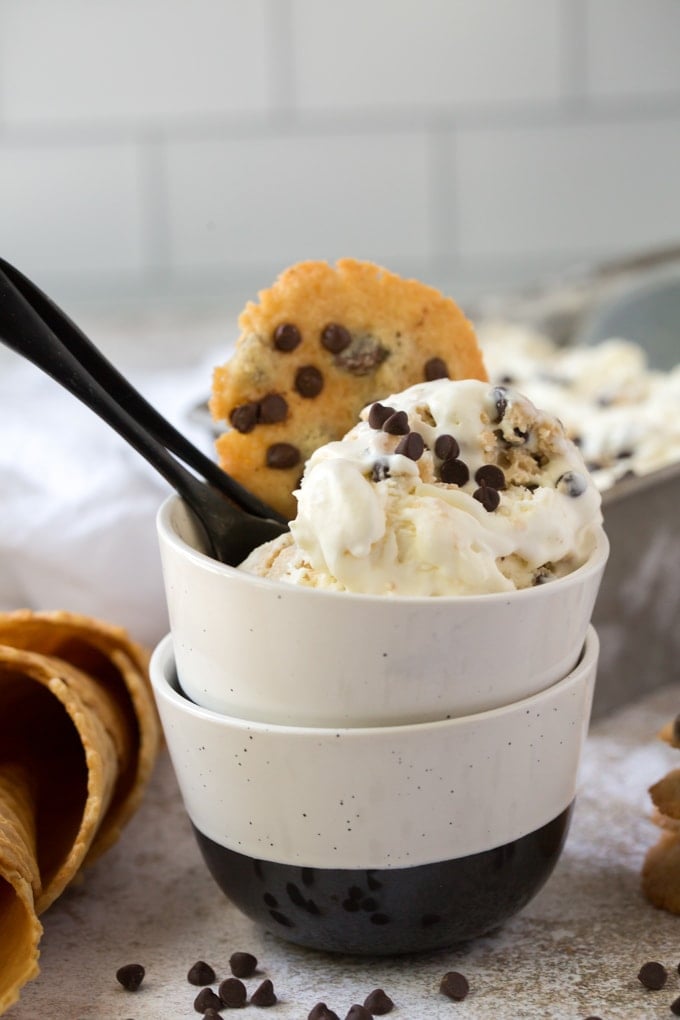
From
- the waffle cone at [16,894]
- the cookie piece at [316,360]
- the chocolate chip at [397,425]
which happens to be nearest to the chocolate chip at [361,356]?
the cookie piece at [316,360]

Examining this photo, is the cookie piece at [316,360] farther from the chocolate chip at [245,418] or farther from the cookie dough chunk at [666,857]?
the cookie dough chunk at [666,857]

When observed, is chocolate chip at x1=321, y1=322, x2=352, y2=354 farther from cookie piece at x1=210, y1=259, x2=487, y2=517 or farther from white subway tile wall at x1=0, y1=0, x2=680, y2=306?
white subway tile wall at x1=0, y1=0, x2=680, y2=306

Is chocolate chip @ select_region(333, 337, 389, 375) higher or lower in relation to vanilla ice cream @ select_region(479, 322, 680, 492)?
higher

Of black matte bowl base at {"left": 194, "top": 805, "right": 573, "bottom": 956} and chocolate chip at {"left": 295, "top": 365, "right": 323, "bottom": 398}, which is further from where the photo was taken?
chocolate chip at {"left": 295, "top": 365, "right": 323, "bottom": 398}

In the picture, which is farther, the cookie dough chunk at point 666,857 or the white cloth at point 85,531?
the white cloth at point 85,531

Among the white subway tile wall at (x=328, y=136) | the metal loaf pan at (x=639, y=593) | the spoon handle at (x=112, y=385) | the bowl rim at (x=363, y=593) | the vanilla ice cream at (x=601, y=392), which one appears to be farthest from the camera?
the white subway tile wall at (x=328, y=136)

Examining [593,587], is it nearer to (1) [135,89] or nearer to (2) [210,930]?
(2) [210,930]

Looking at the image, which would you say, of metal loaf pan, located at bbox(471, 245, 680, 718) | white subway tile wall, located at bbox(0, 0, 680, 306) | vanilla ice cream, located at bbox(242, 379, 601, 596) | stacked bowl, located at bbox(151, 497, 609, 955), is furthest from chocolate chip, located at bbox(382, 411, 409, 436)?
white subway tile wall, located at bbox(0, 0, 680, 306)
